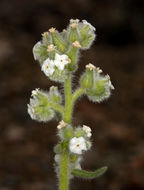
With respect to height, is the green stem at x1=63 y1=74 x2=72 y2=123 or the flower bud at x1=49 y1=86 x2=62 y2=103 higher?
the flower bud at x1=49 y1=86 x2=62 y2=103

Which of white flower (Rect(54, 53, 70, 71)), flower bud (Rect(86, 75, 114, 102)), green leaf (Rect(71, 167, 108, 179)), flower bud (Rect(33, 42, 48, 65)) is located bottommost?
green leaf (Rect(71, 167, 108, 179))

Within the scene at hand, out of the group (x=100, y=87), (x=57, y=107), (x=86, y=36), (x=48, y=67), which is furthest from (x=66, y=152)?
(x=86, y=36)

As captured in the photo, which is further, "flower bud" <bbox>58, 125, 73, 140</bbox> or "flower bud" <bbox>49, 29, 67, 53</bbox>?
"flower bud" <bbox>49, 29, 67, 53</bbox>

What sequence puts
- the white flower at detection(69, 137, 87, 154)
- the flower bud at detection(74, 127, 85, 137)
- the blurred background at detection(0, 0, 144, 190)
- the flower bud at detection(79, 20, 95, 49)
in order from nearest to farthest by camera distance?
the white flower at detection(69, 137, 87, 154) → the flower bud at detection(74, 127, 85, 137) → the flower bud at detection(79, 20, 95, 49) → the blurred background at detection(0, 0, 144, 190)

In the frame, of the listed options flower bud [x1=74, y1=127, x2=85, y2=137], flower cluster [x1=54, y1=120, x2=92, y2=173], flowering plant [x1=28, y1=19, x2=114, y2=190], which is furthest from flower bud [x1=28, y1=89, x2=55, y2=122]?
flower bud [x1=74, y1=127, x2=85, y2=137]

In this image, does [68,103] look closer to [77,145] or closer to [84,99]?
[77,145]

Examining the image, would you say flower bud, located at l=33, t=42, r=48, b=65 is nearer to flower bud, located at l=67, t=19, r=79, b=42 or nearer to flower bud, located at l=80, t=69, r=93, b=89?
flower bud, located at l=67, t=19, r=79, b=42

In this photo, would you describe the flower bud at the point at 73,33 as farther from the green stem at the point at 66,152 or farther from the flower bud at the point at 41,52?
the green stem at the point at 66,152

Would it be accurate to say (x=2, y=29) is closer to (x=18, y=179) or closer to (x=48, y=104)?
(x=18, y=179)
